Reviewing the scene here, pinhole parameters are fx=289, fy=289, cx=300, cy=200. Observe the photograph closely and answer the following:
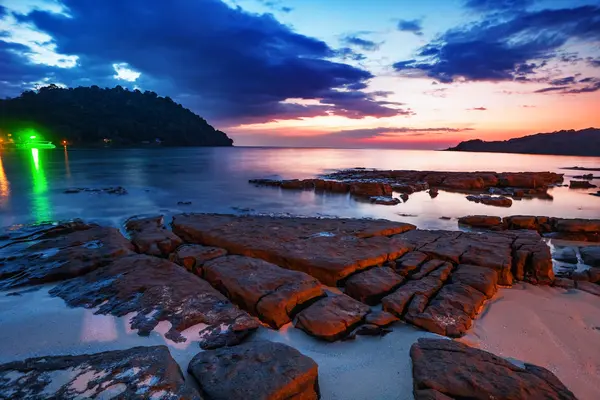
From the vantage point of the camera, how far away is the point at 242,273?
5332 mm

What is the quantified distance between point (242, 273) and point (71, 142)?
12906 centimetres

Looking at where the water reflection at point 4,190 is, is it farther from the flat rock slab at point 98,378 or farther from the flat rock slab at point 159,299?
the flat rock slab at point 98,378

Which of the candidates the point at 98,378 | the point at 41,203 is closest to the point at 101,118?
the point at 41,203

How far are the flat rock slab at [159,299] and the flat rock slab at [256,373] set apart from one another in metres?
0.57

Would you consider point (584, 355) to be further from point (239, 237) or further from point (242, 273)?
point (239, 237)

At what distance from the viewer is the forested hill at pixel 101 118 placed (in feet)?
335

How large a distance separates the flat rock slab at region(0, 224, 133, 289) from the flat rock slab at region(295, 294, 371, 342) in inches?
185

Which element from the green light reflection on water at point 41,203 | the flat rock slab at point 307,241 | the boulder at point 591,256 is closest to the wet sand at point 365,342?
the flat rock slab at point 307,241

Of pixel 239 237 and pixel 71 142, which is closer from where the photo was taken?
pixel 239 237

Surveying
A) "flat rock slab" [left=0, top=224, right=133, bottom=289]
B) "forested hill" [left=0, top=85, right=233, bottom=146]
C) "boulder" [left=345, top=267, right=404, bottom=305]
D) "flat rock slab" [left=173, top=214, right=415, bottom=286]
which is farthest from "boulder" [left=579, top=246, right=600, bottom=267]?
"forested hill" [left=0, top=85, right=233, bottom=146]

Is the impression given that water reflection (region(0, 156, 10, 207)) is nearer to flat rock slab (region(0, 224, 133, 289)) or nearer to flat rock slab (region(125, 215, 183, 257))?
flat rock slab (region(0, 224, 133, 289))

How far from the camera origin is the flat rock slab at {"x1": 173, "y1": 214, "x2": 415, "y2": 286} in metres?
6.03

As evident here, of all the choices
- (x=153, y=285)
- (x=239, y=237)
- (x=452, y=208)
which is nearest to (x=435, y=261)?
(x=239, y=237)

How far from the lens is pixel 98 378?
9.05ft
